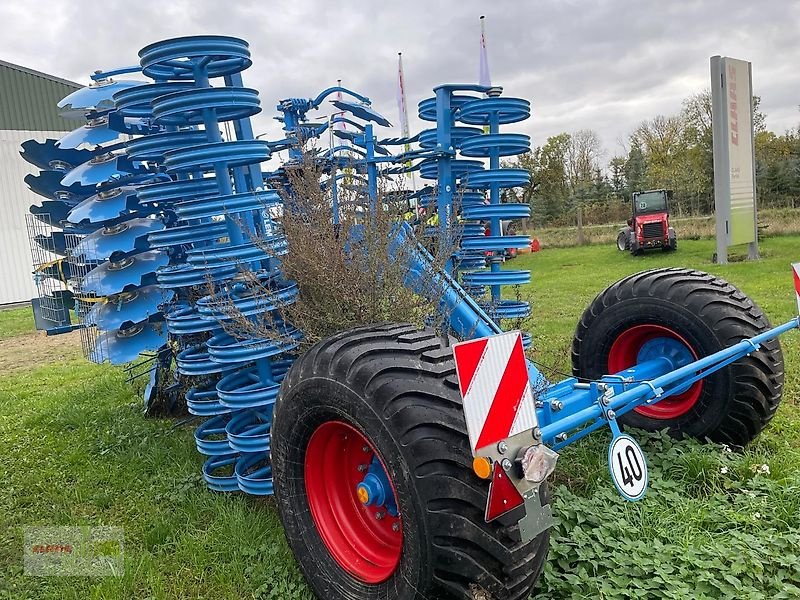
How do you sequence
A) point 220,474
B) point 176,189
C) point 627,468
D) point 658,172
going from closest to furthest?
1. point 627,468
2. point 176,189
3. point 220,474
4. point 658,172

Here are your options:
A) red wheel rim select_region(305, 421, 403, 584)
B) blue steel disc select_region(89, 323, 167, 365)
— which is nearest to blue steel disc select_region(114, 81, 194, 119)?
blue steel disc select_region(89, 323, 167, 365)

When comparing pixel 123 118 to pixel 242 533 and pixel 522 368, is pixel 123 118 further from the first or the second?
pixel 522 368

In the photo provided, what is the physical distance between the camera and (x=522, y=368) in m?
1.93

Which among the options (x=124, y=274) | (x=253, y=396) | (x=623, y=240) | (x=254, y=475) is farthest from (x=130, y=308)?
(x=623, y=240)

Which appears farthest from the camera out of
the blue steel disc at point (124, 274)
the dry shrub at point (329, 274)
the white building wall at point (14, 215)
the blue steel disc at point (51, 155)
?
the white building wall at point (14, 215)

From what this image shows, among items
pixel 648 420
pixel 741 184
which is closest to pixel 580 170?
pixel 741 184

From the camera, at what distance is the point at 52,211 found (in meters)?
5.12

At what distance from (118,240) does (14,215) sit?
54.5 feet

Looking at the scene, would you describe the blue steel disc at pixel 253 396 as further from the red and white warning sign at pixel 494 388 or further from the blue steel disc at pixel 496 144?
the blue steel disc at pixel 496 144

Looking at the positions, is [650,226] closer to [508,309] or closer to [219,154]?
[508,309]

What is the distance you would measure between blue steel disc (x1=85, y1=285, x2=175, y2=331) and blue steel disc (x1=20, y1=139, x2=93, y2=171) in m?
1.50

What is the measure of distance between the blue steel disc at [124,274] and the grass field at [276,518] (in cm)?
126

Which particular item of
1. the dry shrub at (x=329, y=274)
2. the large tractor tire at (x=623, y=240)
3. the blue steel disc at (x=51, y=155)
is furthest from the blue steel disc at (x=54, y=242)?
the large tractor tire at (x=623, y=240)

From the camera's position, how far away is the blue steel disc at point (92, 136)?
4.34m
